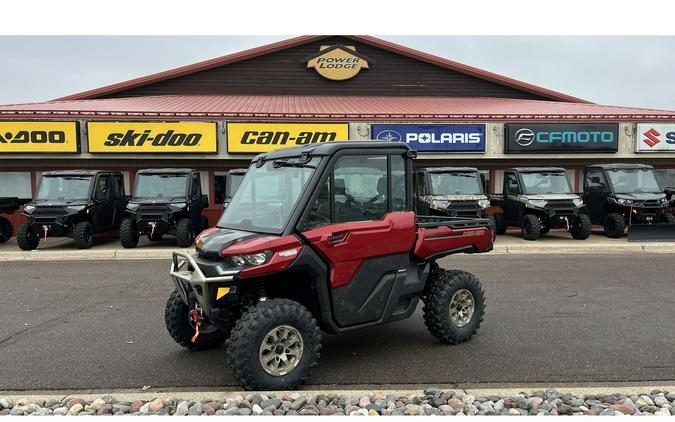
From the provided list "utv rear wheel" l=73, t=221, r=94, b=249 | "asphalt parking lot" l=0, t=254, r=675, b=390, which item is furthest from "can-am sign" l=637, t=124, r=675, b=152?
"utv rear wheel" l=73, t=221, r=94, b=249

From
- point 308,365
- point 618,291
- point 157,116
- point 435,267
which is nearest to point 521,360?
point 435,267

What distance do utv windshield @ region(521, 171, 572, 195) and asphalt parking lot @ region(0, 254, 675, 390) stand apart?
611 cm

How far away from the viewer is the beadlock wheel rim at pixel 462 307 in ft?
16.5

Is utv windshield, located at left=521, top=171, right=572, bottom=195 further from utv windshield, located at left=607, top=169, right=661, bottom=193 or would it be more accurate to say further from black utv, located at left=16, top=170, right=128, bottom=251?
black utv, located at left=16, top=170, right=128, bottom=251

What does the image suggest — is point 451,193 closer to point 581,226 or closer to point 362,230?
point 581,226

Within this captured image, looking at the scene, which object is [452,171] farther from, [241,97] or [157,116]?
[241,97]

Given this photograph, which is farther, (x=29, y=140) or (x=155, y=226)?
(x=29, y=140)

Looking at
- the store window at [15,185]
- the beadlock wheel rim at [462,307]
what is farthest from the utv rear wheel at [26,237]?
the beadlock wheel rim at [462,307]

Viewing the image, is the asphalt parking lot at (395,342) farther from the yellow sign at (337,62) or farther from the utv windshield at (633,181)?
the yellow sign at (337,62)

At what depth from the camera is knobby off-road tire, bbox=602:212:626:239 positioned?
13.9m

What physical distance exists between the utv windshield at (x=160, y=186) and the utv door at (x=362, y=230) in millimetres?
10040

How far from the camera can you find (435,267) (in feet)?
17.0

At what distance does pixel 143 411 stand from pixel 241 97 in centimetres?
2036

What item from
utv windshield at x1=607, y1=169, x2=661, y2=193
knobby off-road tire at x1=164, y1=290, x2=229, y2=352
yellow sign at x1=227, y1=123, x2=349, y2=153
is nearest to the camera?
knobby off-road tire at x1=164, y1=290, x2=229, y2=352
